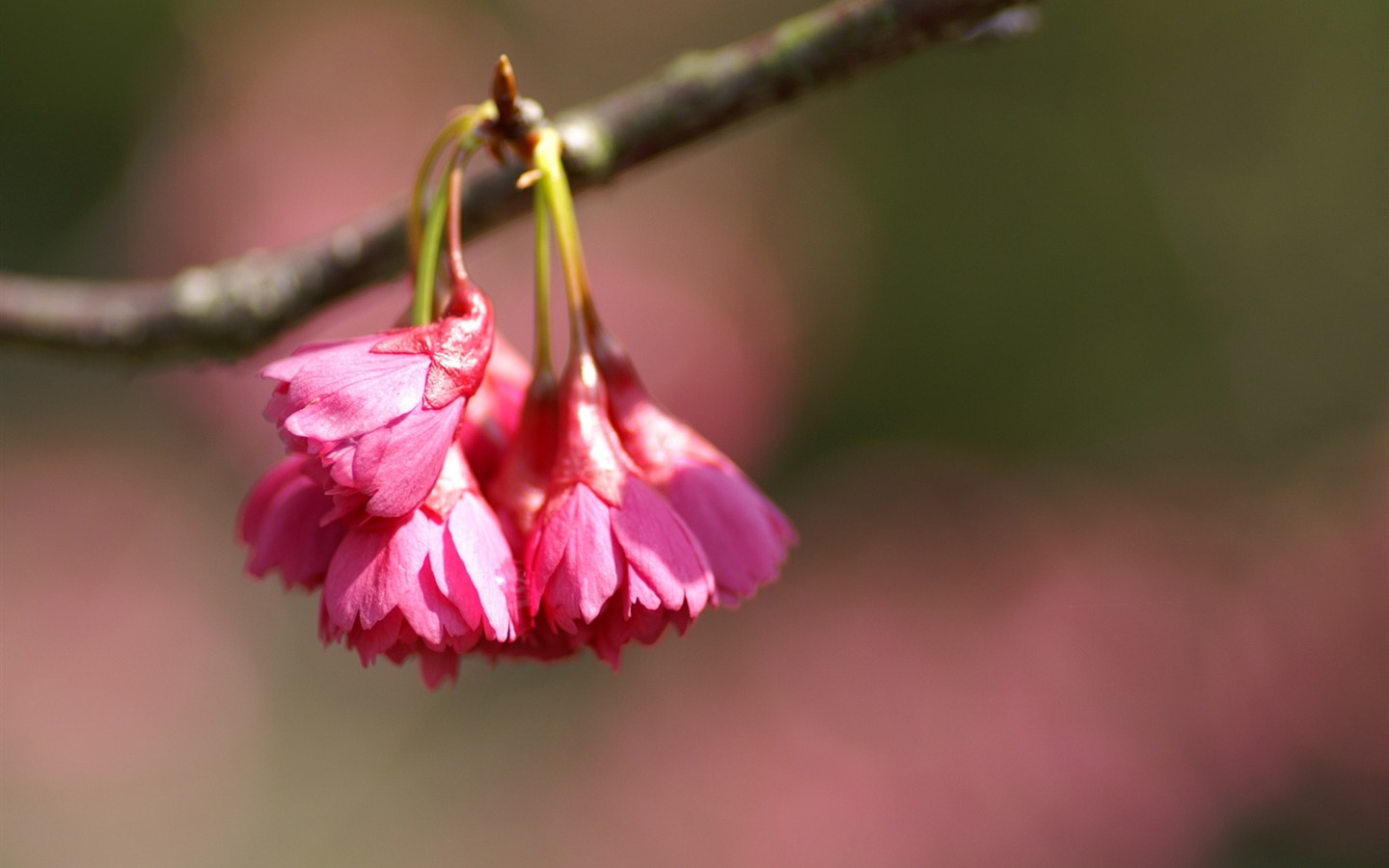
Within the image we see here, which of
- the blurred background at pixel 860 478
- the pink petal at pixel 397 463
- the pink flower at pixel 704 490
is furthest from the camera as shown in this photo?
the blurred background at pixel 860 478

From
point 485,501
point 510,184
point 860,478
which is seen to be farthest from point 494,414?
point 860,478

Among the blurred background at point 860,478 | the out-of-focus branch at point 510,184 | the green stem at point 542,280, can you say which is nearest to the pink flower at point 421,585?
the green stem at point 542,280

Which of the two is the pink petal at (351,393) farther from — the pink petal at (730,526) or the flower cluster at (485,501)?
the pink petal at (730,526)

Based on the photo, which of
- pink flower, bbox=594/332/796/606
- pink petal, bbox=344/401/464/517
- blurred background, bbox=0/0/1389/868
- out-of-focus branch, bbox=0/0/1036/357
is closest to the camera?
pink petal, bbox=344/401/464/517

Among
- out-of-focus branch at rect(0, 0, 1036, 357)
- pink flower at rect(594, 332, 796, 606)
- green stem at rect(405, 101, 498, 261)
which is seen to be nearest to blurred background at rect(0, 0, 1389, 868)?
out-of-focus branch at rect(0, 0, 1036, 357)

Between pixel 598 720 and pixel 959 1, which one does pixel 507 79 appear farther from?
pixel 598 720

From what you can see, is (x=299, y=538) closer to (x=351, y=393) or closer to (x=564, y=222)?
(x=351, y=393)

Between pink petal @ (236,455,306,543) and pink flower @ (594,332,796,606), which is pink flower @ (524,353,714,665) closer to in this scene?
→ pink flower @ (594,332,796,606)
